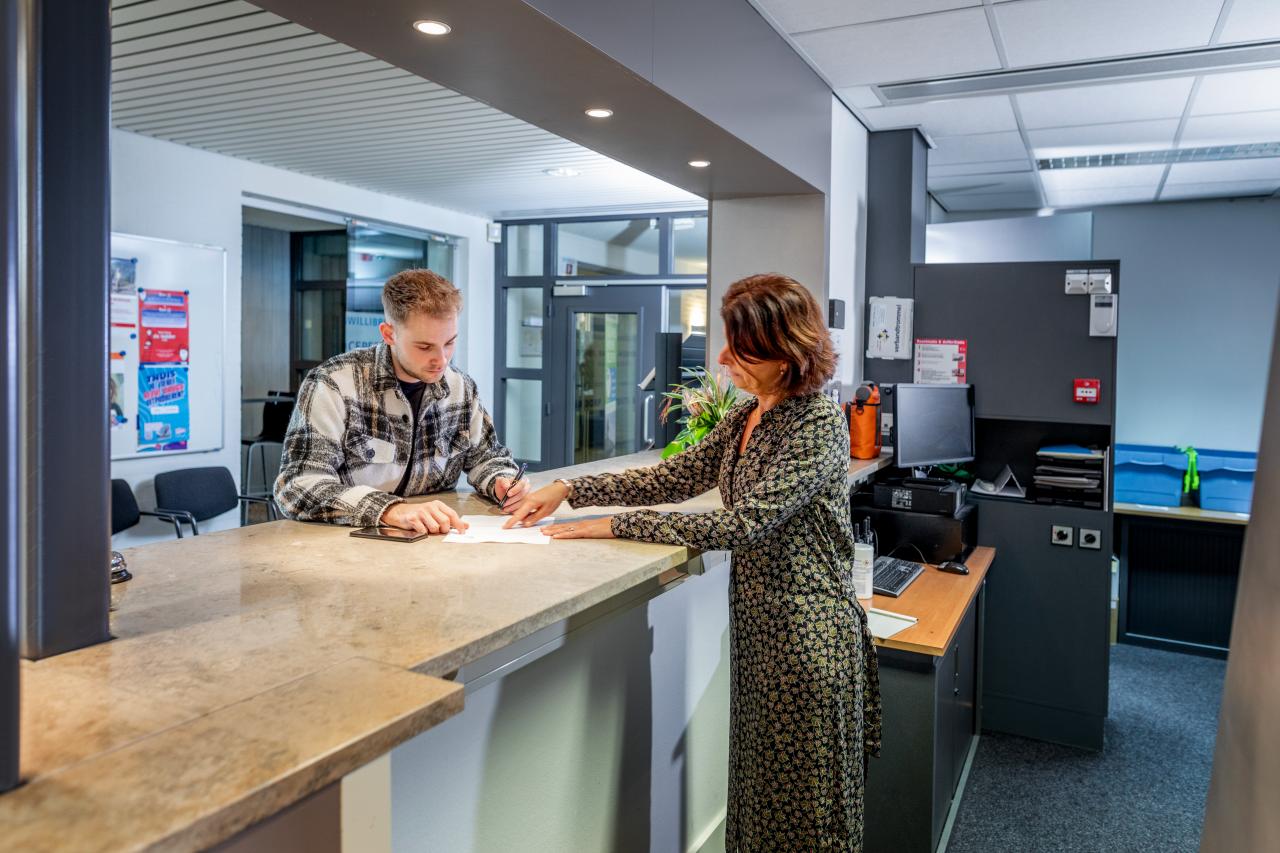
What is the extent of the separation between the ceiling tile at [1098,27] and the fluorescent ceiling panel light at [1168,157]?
1607 millimetres

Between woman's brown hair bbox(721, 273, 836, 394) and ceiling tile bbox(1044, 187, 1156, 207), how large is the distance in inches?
175

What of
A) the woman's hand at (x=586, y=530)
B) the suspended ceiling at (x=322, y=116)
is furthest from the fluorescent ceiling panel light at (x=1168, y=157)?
the woman's hand at (x=586, y=530)

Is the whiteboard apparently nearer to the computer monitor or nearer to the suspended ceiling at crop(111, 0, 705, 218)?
the suspended ceiling at crop(111, 0, 705, 218)

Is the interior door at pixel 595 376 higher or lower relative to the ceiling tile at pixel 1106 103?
lower

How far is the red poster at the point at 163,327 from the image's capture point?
15.5 ft

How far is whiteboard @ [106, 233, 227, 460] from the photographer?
465 cm

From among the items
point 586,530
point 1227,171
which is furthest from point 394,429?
point 1227,171

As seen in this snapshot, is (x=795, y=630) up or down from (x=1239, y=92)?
down

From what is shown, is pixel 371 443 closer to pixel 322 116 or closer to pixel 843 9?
pixel 843 9

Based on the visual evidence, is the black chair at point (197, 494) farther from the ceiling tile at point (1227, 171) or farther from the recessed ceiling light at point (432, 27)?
the ceiling tile at point (1227, 171)

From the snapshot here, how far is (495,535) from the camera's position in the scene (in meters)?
1.81

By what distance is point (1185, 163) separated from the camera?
4664 millimetres

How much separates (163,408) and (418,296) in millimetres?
3554

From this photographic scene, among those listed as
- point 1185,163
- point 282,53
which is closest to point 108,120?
point 282,53
